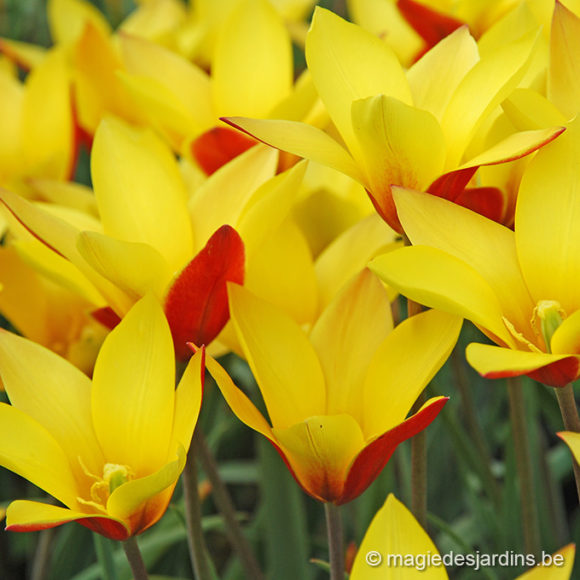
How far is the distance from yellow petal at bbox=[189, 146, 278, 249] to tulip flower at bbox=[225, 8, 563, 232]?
11 centimetres

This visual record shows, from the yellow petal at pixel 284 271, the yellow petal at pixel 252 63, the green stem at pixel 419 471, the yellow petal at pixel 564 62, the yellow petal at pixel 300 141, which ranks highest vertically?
the yellow petal at pixel 252 63

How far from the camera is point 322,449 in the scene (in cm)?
49

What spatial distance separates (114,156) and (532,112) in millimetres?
293

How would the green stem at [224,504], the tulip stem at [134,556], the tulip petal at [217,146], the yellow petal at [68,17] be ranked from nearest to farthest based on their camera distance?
the tulip stem at [134,556] < the green stem at [224,504] < the tulip petal at [217,146] < the yellow petal at [68,17]

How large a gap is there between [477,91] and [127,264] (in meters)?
0.23

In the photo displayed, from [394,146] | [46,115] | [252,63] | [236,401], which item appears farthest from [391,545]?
[46,115]

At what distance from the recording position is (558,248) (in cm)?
50

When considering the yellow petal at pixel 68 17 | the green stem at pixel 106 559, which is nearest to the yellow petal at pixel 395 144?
the green stem at pixel 106 559

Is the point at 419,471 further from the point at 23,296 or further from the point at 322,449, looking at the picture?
the point at 23,296

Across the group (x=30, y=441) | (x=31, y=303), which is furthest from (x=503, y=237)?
(x=31, y=303)

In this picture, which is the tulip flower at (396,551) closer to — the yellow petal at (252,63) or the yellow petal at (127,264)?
the yellow petal at (127,264)

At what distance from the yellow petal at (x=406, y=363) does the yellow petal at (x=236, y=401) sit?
2.6 inches

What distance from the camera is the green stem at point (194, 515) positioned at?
1.92 feet

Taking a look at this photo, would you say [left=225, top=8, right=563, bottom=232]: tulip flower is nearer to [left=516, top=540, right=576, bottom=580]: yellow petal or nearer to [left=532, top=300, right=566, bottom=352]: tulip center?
[left=532, top=300, right=566, bottom=352]: tulip center
